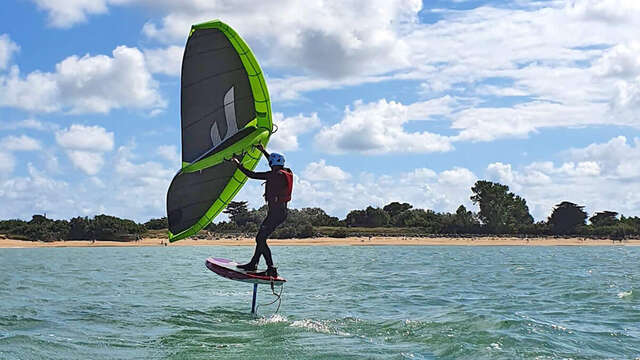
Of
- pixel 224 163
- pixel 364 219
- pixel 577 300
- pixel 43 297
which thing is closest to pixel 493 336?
pixel 224 163

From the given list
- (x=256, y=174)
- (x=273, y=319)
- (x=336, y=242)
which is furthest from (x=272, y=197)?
(x=336, y=242)

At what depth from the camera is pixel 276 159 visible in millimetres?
13984

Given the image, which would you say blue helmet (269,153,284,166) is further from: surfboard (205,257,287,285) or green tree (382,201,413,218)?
green tree (382,201,413,218)

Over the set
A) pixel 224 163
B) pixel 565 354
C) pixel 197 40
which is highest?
pixel 197 40

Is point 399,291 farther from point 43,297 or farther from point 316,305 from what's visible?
point 43,297

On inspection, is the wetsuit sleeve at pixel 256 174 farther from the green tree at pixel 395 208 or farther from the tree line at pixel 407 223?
the green tree at pixel 395 208

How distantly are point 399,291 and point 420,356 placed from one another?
11.4 meters

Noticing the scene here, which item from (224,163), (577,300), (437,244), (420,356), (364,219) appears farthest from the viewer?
(364,219)

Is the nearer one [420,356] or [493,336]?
[420,356]

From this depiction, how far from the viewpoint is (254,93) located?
14.3 metres

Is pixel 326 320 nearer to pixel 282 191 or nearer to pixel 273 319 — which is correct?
pixel 273 319

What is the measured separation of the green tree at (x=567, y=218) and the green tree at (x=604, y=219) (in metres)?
7.15

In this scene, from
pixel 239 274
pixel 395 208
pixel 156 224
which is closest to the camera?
pixel 239 274

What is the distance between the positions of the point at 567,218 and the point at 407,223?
23377 millimetres
